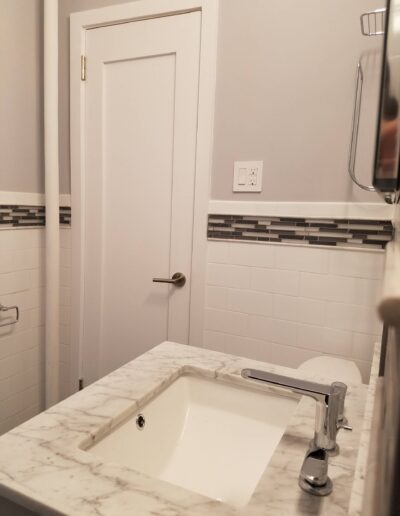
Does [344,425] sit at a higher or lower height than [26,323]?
higher

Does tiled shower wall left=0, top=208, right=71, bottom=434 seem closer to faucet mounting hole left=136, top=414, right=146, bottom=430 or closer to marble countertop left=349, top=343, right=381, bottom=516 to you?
faucet mounting hole left=136, top=414, right=146, bottom=430

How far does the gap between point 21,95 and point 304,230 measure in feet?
4.76

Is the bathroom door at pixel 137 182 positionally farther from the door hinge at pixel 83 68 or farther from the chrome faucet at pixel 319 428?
the chrome faucet at pixel 319 428

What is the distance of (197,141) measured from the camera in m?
1.77

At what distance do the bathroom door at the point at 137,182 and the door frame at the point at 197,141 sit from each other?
0.03m

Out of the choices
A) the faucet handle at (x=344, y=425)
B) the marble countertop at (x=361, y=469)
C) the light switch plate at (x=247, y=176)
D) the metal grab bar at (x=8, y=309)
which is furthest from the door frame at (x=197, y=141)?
the marble countertop at (x=361, y=469)

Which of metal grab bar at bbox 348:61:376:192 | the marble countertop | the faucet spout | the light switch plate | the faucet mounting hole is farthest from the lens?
the light switch plate

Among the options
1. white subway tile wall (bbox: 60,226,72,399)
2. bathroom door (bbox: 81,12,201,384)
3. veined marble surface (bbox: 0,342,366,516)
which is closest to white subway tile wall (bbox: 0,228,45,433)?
white subway tile wall (bbox: 60,226,72,399)

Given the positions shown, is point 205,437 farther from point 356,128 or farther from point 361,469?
point 356,128

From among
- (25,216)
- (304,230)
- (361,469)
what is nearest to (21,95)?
(25,216)

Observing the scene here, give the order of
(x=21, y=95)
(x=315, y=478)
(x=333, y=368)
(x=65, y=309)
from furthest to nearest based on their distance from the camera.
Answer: (x=65, y=309), (x=21, y=95), (x=333, y=368), (x=315, y=478)

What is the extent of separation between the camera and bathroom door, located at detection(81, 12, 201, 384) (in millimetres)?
1802

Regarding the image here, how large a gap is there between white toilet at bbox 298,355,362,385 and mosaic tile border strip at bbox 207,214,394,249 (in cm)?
44

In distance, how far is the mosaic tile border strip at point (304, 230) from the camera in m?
1.51
